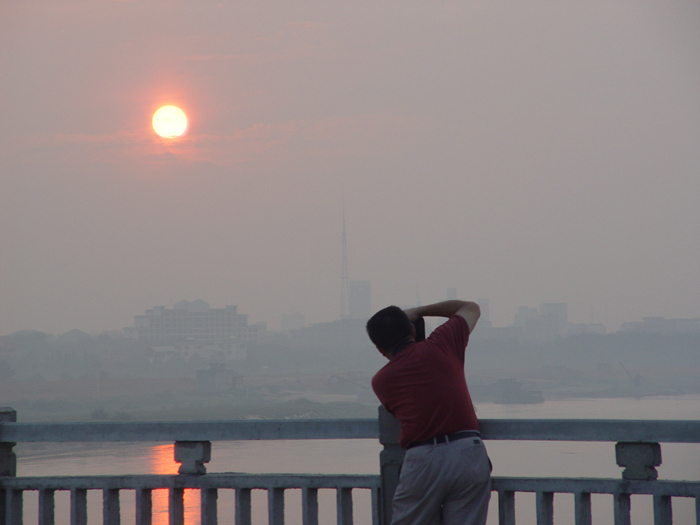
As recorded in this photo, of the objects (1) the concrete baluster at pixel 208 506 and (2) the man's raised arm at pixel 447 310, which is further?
(1) the concrete baluster at pixel 208 506

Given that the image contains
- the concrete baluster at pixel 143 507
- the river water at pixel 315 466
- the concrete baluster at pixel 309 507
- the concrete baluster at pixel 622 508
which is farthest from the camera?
the river water at pixel 315 466

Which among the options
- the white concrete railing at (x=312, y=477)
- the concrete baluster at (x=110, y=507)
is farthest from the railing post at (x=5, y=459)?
the concrete baluster at (x=110, y=507)

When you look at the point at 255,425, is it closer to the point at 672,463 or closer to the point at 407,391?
the point at 407,391

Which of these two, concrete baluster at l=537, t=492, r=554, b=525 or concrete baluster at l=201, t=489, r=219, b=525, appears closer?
concrete baluster at l=537, t=492, r=554, b=525

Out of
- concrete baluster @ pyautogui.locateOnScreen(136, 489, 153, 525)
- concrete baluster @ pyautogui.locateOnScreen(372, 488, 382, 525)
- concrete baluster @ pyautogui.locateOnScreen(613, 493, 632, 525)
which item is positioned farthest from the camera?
concrete baluster @ pyautogui.locateOnScreen(136, 489, 153, 525)

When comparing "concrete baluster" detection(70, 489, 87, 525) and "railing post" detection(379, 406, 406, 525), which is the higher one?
"railing post" detection(379, 406, 406, 525)

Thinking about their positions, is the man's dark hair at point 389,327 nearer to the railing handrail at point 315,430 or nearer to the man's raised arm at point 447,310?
the man's raised arm at point 447,310

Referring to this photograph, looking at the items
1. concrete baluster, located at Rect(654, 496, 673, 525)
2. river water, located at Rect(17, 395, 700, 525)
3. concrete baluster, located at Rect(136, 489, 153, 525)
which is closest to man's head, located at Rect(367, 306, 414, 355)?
concrete baluster, located at Rect(654, 496, 673, 525)

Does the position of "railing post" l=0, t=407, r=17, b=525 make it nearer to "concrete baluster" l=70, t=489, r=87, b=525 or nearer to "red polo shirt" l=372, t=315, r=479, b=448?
"concrete baluster" l=70, t=489, r=87, b=525

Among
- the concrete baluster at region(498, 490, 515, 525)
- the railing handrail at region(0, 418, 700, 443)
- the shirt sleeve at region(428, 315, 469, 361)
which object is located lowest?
the concrete baluster at region(498, 490, 515, 525)

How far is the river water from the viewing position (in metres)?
79.6

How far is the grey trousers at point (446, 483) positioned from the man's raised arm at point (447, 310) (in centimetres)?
75

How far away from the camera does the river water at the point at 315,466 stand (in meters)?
79.6

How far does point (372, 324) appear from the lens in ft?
14.0
